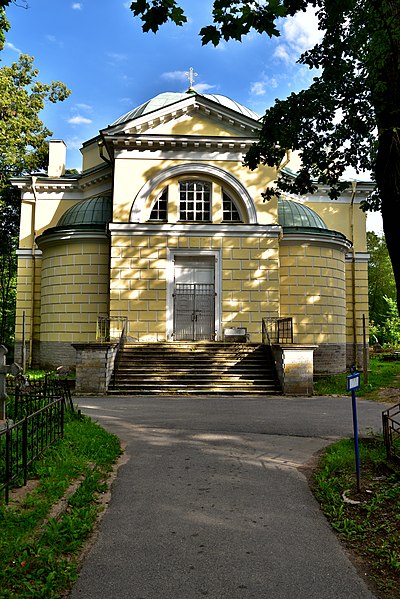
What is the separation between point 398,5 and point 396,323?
4067 cm

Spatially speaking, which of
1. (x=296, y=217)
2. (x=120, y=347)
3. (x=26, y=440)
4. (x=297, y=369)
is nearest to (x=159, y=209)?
(x=120, y=347)

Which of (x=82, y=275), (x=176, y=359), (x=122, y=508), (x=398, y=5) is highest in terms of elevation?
(x=398, y=5)

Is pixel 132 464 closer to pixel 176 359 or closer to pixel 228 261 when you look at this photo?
pixel 176 359

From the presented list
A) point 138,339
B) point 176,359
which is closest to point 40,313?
point 138,339

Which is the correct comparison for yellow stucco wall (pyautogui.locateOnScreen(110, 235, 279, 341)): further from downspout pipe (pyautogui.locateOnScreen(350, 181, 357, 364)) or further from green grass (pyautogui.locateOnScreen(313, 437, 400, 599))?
green grass (pyautogui.locateOnScreen(313, 437, 400, 599))

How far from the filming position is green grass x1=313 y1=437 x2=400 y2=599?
13.0ft

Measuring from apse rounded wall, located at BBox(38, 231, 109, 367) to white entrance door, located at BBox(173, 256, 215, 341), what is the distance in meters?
3.22

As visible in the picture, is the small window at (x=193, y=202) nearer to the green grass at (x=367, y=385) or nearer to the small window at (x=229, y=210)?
the small window at (x=229, y=210)

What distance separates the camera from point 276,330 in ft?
60.9

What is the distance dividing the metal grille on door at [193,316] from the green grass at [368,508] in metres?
11.9

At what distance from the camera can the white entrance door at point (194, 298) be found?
19281 mm

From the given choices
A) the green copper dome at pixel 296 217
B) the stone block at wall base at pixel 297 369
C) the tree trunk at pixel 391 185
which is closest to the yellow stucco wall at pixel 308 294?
the green copper dome at pixel 296 217

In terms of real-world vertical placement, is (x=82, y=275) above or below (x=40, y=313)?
above

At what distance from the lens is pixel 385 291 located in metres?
48.0
